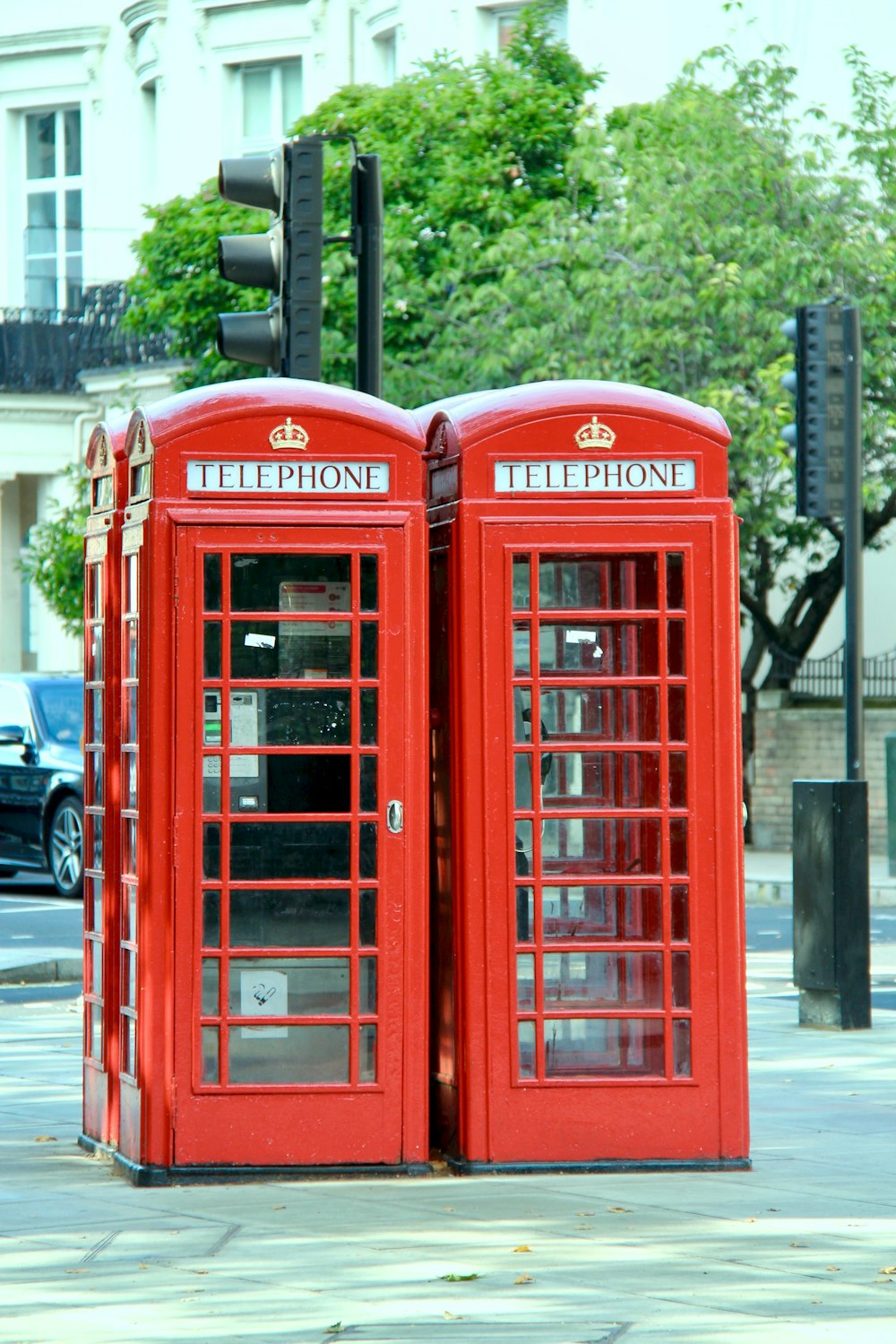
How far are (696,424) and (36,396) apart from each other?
89.3ft

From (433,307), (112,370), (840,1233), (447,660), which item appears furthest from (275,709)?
(112,370)

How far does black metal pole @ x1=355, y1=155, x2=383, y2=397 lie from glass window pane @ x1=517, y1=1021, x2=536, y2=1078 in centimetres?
417

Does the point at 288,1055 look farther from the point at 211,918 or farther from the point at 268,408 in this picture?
the point at 268,408

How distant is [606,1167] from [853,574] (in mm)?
4783

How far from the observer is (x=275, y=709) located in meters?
7.54

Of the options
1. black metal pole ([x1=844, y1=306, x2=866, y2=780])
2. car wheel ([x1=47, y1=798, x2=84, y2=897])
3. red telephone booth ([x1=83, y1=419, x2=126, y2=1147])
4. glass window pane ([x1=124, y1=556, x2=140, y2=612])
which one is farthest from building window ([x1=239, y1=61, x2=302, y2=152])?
glass window pane ([x1=124, y1=556, x2=140, y2=612])

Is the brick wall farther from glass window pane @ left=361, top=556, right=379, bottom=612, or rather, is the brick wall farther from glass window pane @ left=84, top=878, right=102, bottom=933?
glass window pane @ left=361, top=556, right=379, bottom=612

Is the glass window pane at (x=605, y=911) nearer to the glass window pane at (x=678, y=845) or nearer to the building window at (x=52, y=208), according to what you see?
the glass window pane at (x=678, y=845)

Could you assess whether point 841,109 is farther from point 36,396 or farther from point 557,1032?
point 557,1032

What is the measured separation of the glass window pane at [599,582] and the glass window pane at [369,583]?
547 mm

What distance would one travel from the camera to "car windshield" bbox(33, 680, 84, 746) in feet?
65.9

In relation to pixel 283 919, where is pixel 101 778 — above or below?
above

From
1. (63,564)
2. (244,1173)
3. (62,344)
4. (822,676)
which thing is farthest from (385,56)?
(244,1173)

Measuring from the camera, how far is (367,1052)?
7.57m
